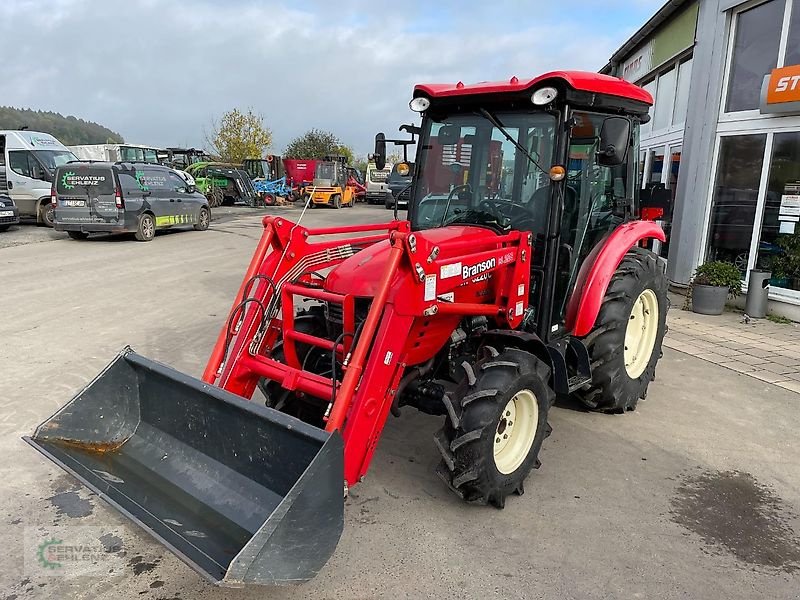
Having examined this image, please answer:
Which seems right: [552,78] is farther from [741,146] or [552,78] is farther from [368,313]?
[741,146]

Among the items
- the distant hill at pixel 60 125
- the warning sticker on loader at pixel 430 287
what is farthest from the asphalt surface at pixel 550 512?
the distant hill at pixel 60 125

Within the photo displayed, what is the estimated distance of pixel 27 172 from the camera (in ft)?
53.1

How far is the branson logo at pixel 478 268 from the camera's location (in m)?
3.40

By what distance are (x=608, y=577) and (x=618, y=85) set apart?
3.01 m

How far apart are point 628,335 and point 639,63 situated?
1043cm

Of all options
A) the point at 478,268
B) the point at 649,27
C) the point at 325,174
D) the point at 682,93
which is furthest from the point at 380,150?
the point at 325,174

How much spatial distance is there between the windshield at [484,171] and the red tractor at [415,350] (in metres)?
0.01

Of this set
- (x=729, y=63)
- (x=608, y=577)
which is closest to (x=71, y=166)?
(x=729, y=63)

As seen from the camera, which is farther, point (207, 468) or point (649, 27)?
point (649, 27)

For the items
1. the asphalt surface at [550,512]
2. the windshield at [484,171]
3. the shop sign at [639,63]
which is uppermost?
the shop sign at [639,63]

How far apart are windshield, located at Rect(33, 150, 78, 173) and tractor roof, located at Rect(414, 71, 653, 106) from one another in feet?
48.3

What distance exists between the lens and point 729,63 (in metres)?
8.52

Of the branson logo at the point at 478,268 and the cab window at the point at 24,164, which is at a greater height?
the cab window at the point at 24,164

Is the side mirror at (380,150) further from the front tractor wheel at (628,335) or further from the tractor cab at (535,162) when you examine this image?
the front tractor wheel at (628,335)
